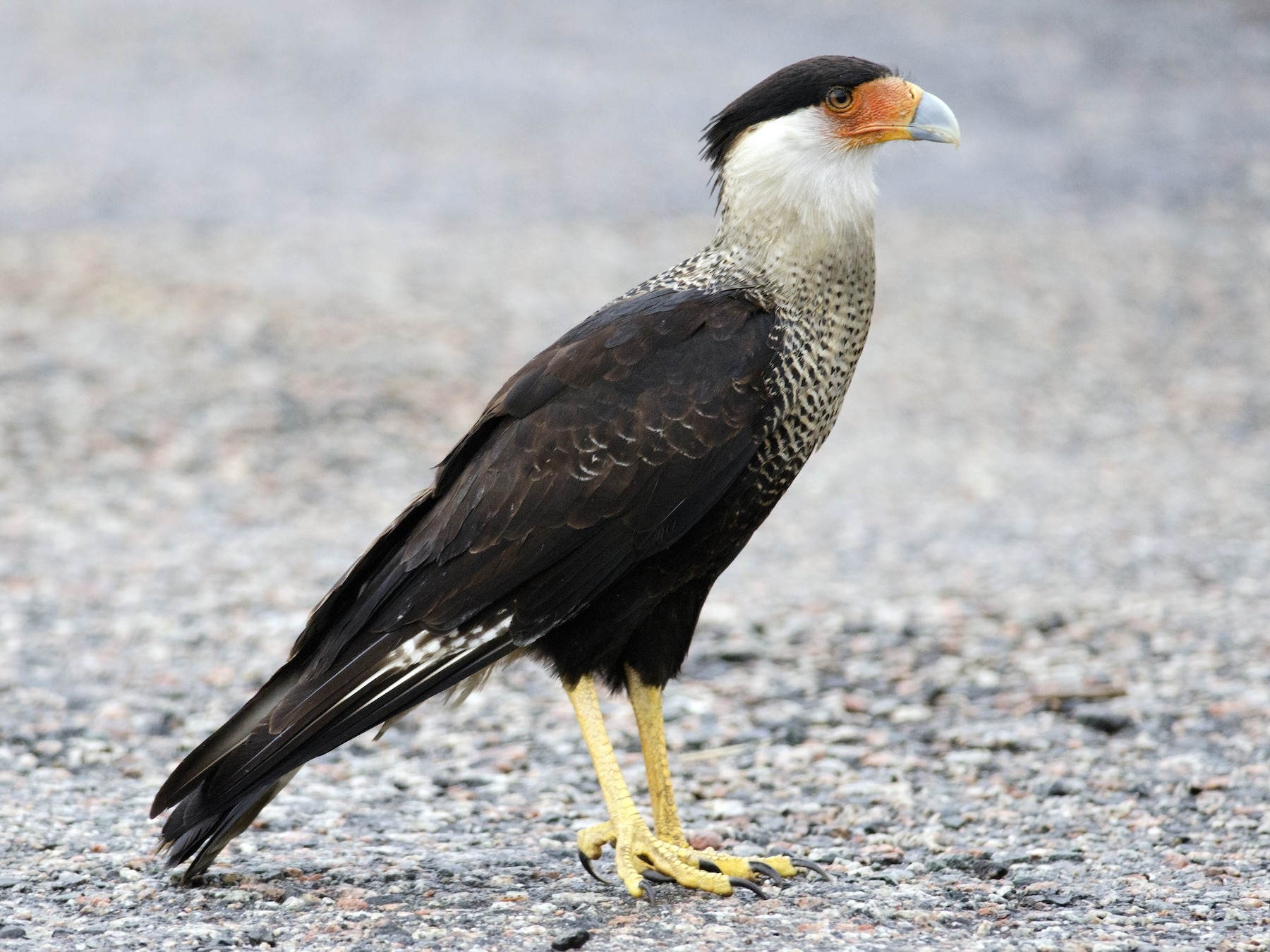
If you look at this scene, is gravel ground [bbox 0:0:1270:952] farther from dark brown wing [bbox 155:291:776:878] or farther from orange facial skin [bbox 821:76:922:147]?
orange facial skin [bbox 821:76:922:147]

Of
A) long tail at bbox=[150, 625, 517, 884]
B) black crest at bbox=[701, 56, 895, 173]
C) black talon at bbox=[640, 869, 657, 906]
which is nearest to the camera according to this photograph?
long tail at bbox=[150, 625, 517, 884]

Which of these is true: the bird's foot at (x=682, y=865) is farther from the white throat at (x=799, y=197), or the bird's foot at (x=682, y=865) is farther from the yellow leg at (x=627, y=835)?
the white throat at (x=799, y=197)

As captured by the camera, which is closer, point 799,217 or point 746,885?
point 746,885

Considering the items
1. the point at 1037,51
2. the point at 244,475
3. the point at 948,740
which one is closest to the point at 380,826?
the point at 948,740

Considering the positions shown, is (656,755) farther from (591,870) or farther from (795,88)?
(795,88)

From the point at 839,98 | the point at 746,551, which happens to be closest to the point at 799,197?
the point at 839,98

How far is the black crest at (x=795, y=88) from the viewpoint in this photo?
404 centimetres

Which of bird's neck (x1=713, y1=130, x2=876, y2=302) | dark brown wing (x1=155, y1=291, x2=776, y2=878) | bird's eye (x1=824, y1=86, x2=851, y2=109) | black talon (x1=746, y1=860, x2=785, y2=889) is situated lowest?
black talon (x1=746, y1=860, x2=785, y2=889)

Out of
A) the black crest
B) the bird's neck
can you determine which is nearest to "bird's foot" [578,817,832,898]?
the bird's neck

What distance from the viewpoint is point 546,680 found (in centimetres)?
588

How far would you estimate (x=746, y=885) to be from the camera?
384cm

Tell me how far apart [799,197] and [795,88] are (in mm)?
291

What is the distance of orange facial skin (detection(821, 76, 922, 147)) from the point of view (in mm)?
4043

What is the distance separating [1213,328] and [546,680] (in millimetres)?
6264
